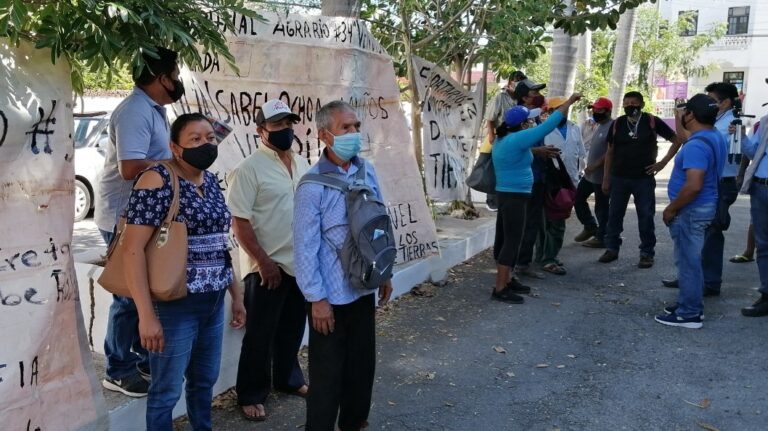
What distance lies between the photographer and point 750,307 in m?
5.96

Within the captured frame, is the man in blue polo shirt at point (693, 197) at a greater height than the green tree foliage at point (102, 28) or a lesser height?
lesser

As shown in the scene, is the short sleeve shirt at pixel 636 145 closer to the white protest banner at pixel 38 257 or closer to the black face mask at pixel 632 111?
the black face mask at pixel 632 111

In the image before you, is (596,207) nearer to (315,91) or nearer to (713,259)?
(713,259)

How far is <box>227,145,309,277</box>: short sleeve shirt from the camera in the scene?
372 cm

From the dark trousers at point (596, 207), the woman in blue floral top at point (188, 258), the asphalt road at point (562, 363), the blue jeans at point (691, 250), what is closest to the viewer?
the woman in blue floral top at point (188, 258)

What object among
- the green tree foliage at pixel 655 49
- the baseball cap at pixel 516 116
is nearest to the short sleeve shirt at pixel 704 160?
the baseball cap at pixel 516 116

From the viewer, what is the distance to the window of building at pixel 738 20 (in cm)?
3906

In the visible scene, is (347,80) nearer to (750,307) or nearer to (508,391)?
(508,391)

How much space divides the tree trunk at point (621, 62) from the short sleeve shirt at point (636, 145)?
27.3 ft

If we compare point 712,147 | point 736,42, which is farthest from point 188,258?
point 736,42

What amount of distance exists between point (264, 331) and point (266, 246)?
1.60ft

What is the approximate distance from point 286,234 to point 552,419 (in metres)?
1.89

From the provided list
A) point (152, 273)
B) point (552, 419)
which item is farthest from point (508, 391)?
point (152, 273)

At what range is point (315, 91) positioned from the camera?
537 cm
